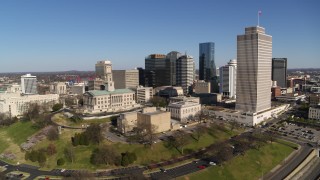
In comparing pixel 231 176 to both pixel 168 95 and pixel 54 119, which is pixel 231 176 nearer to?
pixel 54 119

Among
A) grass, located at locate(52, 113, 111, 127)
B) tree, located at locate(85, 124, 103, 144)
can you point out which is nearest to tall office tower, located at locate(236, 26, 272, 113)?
grass, located at locate(52, 113, 111, 127)

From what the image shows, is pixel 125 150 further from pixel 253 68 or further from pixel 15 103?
pixel 15 103

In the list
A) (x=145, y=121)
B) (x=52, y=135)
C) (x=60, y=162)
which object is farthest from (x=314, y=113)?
(x=52, y=135)

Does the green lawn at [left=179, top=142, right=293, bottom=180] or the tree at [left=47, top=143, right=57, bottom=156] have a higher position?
the tree at [left=47, top=143, right=57, bottom=156]

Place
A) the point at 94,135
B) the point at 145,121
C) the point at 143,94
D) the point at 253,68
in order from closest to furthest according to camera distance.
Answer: the point at 94,135
the point at 145,121
the point at 253,68
the point at 143,94

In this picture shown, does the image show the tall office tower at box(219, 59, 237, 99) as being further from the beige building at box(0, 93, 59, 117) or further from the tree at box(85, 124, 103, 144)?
the tree at box(85, 124, 103, 144)

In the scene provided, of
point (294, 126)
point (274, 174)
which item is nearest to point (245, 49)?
point (294, 126)

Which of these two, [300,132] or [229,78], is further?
[229,78]
